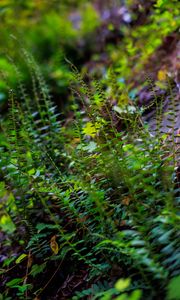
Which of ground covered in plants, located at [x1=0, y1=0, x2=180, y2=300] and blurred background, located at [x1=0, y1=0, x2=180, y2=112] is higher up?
blurred background, located at [x1=0, y1=0, x2=180, y2=112]

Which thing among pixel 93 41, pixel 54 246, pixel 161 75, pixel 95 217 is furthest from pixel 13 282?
pixel 93 41

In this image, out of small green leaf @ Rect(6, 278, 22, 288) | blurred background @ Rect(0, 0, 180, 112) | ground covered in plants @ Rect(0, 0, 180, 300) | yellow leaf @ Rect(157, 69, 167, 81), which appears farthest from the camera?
blurred background @ Rect(0, 0, 180, 112)

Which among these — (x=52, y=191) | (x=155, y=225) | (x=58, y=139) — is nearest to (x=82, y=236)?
(x=52, y=191)

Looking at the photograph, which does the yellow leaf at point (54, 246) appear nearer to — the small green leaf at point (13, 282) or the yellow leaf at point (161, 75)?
the small green leaf at point (13, 282)

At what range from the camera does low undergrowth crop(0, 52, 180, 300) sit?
1497mm

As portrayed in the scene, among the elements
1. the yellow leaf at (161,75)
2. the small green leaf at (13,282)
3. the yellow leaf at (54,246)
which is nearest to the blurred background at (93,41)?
the yellow leaf at (161,75)

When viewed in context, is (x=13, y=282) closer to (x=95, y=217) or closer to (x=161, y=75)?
(x=95, y=217)

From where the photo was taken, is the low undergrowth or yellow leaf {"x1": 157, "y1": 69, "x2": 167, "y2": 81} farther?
yellow leaf {"x1": 157, "y1": 69, "x2": 167, "y2": 81}

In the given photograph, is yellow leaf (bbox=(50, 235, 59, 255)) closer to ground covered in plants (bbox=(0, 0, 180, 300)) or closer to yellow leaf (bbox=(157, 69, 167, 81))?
Answer: ground covered in plants (bbox=(0, 0, 180, 300))

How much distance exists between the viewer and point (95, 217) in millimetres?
1730

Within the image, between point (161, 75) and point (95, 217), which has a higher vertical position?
point (161, 75)

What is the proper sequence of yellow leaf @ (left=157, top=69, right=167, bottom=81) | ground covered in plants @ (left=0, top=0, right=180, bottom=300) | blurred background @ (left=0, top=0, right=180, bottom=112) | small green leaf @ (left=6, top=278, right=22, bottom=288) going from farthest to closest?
blurred background @ (left=0, top=0, right=180, bottom=112) → yellow leaf @ (left=157, top=69, right=167, bottom=81) → small green leaf @ (left=6, top=278, right=22, bottom=288) → ground covered in plants @ (left=0, top=0, right=180, bottom=300)

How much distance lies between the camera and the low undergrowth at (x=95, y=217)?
1497 millimetres

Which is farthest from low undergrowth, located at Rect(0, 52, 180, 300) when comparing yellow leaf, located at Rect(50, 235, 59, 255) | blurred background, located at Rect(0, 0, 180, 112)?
blurred background, located at Rect(0, 0, 180, 112)
